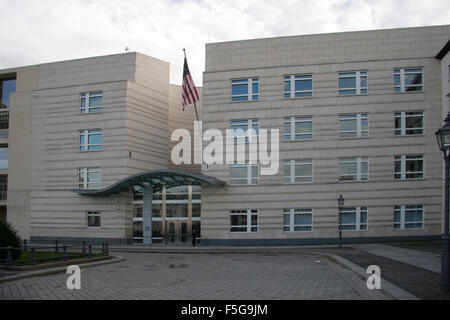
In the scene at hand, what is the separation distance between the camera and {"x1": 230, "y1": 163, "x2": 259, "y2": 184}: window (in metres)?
35.1

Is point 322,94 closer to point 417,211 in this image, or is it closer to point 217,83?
point 217,83

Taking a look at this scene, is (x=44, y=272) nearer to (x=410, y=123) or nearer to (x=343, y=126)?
(x=343, y=126)

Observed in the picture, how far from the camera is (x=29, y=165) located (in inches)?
1629

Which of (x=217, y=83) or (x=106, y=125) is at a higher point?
(x=217, y=83)

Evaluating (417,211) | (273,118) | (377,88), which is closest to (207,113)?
(273,118)

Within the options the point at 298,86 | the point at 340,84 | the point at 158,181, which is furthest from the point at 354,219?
the point at 158,181

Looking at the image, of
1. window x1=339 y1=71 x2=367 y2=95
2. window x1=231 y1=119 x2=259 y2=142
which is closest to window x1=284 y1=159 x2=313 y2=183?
window x1=231 y1=119 x2=259 y2=142

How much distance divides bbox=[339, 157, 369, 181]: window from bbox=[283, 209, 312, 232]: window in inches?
145

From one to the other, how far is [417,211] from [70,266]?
2491 cm

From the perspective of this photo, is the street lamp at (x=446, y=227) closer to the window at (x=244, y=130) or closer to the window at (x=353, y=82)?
the window at (x=353, y=82)

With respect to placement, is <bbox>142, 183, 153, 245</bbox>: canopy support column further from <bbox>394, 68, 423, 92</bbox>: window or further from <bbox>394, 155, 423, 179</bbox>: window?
<bbox>394, 68, 423, 92</bbox>: window

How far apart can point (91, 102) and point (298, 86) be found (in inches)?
694

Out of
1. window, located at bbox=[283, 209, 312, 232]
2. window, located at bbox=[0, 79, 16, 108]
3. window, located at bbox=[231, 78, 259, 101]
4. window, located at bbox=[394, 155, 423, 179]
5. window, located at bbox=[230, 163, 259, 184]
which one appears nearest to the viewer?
window, located at bbox=[394, 155, 423, 179]
